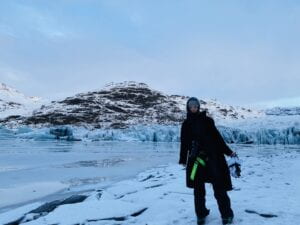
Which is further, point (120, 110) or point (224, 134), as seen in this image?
point (120, 110)

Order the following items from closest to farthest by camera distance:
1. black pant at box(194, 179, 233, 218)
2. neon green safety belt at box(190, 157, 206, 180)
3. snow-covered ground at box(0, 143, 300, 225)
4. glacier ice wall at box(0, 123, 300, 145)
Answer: black pant at box(194, 179, 233, 218) → neon green safety belt at box(190, 157, 206, 180) → snow-covered ground at box(0, 143, 300, 225) → glacier ice wall at box(0, 123, 300, 145)

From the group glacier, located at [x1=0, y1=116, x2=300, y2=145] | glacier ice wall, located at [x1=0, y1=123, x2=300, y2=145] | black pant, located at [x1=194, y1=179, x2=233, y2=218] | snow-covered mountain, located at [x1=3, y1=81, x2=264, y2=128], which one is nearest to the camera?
black pant, located at [x1=194, y1=179, x2=233, y2=218]

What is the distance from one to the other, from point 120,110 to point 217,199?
102064 millimetres

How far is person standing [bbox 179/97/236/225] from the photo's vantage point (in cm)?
573

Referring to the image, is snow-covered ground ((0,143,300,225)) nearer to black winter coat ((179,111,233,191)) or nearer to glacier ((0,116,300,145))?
black winter coat ((179,111,233,191))

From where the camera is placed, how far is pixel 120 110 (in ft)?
352

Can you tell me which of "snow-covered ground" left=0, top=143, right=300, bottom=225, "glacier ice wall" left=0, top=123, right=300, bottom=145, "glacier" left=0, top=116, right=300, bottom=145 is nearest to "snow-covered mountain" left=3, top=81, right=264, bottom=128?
"glacier ice wall" left=0, top=123, right=300, bottom=145

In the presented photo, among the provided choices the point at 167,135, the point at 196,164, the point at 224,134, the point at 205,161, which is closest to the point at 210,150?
the point at 205,161

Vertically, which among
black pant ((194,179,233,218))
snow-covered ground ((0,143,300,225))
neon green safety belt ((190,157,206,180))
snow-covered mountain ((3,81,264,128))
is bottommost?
snow-covered ground ((0,143,300,225))

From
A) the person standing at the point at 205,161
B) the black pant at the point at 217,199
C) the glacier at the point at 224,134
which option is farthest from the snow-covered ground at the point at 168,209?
the glacier at the point at 224,134

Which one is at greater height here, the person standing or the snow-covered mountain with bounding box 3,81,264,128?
the snow-covered mountain with bounding box 3,81,264,128

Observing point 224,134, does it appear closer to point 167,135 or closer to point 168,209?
point 167,135

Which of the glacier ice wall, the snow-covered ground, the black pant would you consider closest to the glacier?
the glacier ice wall

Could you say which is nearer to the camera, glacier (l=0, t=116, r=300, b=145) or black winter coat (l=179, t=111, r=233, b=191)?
black winter coat (l=179, t=111, r=233, b=191)
